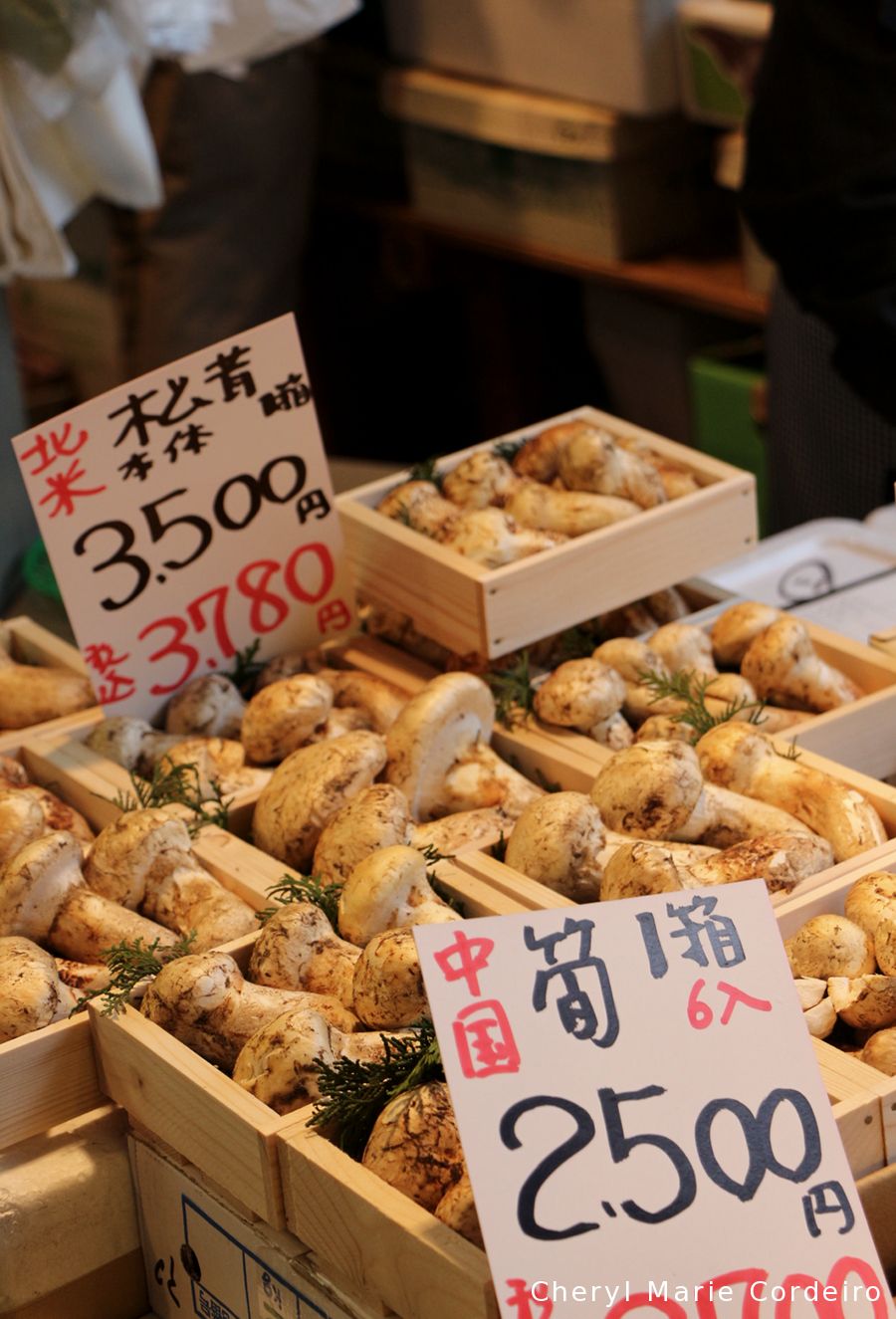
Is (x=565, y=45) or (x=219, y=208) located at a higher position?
(x=565, y=45)

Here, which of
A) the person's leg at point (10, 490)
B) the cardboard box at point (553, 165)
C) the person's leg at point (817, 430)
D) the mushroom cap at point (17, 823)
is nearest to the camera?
the mushroom cap at point (17, 823)

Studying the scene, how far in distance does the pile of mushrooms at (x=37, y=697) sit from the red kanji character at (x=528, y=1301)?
97 cm

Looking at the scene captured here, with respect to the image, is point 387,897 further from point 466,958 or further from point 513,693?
point 513,693

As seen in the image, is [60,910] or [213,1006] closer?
[213,1006]

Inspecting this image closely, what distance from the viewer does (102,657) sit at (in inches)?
64.2

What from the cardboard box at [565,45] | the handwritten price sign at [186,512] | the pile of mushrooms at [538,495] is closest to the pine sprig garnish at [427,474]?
the pile of mushrooms at [538,495]

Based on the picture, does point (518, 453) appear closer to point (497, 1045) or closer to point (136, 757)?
point (136, 757)

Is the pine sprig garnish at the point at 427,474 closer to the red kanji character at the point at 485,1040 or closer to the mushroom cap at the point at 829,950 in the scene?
the mushroom cap at the point at 829,950

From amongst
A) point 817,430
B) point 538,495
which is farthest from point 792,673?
point 817,430

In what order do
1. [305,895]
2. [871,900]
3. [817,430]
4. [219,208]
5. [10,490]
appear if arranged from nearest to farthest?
[871,900] → [305,895] → [10,490] → [817,430] → [219,208]

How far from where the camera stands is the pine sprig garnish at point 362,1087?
3.57 ft

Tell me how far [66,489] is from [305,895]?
0.48m

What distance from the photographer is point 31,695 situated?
5.66 ft

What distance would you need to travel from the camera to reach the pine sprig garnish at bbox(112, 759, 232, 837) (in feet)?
4.96
